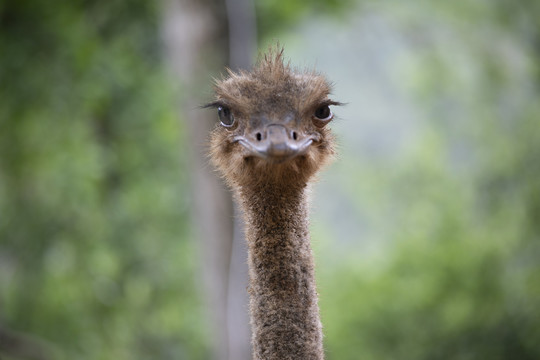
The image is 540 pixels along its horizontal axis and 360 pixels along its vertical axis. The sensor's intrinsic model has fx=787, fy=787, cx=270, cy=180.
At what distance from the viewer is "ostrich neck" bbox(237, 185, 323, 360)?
2.77m

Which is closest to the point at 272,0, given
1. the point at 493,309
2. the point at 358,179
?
the point at 493,309

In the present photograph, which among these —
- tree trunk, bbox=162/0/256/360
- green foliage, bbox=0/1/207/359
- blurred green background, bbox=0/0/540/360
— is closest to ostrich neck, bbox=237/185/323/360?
tree trunk, bbox=162/0/256/360

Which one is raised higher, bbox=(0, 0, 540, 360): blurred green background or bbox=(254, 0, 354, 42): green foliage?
bbox=(254, 0, 354, 42): green foliage

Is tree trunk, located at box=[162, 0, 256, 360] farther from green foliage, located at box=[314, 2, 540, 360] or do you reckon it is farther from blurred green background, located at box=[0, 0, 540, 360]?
green foliage, located at box=[314, 2, 540, 360]

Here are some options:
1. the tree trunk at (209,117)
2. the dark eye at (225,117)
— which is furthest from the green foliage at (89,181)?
the dark eye at (225,117)

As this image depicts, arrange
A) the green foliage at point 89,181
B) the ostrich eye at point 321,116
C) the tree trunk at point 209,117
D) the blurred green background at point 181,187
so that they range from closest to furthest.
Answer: the ostrich eye at point 321,116, the tree trunk at point 209,117, the green foliage at point 89,181, the blurred green background at point 181,187

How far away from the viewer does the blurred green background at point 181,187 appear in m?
7.94

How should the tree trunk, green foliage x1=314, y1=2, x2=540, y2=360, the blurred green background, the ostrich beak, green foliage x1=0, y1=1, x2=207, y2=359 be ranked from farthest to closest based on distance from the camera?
1. green foliage x1=314, y1=2, x2=540, y2=360
2. the blurred green background
3. green foliage x1=0, y1=1, x2=207, y2=359
4. the tree trunk
5. the ostrich beak

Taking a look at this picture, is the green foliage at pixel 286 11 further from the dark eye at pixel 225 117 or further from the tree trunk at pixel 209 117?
the dark eye at pixel 225 117

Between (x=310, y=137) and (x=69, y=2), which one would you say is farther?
(x=69, y=2)

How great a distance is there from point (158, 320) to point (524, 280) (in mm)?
4430

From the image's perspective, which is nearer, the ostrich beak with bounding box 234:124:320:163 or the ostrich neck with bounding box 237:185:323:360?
the ostrich beak with bounding box 234:124:320:163

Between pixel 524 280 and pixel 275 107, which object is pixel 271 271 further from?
pixel 524 280

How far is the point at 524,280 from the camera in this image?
832 centimetres
